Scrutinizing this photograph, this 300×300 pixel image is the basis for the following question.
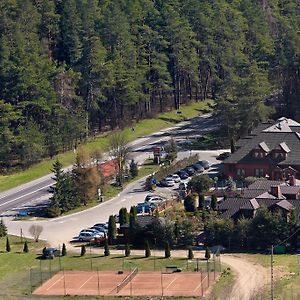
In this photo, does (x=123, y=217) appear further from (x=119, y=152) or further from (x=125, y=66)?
(x=125, y=66)

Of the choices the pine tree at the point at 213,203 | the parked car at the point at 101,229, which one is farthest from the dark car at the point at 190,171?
the parked car at the point at 101,229

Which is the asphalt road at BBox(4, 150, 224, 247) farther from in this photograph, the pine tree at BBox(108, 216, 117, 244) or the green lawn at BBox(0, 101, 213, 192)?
the green lawn at BBox(0, 101, 213, 192)

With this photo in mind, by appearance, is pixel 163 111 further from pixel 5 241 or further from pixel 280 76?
Answer: pixel 5 241

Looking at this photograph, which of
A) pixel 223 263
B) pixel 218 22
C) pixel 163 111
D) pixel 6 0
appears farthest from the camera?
pixel 218 22

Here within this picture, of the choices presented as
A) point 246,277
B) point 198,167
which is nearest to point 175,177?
point 198,167

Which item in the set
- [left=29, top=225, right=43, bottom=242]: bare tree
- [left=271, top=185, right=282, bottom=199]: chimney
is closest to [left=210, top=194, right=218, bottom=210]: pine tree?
[left=271, top=185, right=282, bottom=199]: chimney

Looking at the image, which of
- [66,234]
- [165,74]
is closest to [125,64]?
[165,74]
